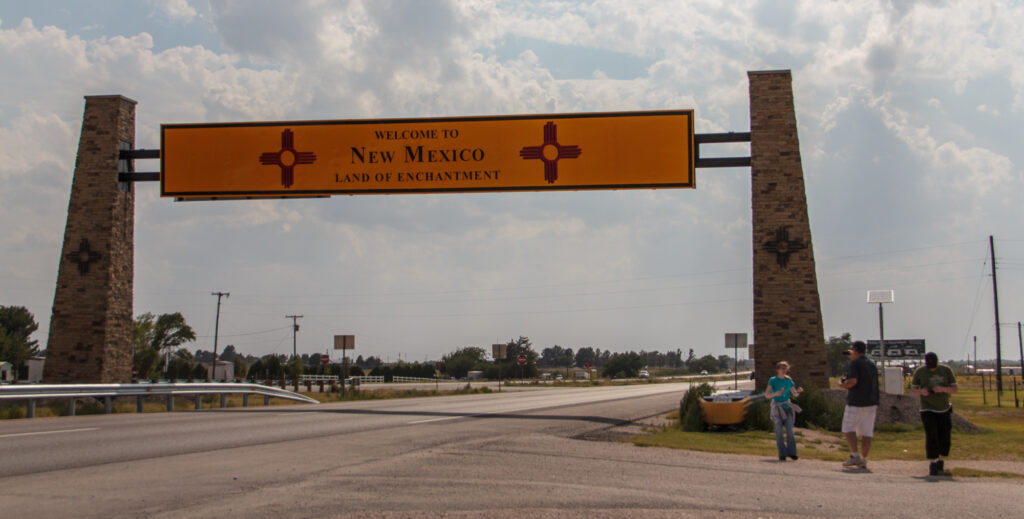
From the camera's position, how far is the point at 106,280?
77.8 feet

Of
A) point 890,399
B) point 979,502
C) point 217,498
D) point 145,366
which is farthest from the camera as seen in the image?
point 145,366

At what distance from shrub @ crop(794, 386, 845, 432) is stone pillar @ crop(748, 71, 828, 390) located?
86 cm

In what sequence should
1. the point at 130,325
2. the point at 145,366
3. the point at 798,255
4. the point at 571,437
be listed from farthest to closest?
the point at 145,366
the point at 130,325
the point at 798,255
the point at 571,437

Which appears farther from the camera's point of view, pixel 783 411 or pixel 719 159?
pixel 719 159

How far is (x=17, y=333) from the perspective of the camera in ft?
310

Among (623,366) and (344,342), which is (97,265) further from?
(623,366)

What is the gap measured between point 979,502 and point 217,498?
23.4ft

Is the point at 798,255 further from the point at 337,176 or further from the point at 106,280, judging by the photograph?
the point at 106,280

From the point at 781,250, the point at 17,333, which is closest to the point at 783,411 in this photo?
the point at 781,250

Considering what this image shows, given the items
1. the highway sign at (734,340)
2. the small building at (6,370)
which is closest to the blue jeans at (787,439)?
the highway sign at (734,340)

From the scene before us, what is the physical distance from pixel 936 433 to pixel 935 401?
1.49 ft

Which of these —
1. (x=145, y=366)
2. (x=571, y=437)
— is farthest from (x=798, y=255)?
(x=145, y=366)

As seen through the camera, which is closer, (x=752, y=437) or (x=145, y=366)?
(x=752, y=437)

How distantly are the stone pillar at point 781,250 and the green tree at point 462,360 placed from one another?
122 metres
